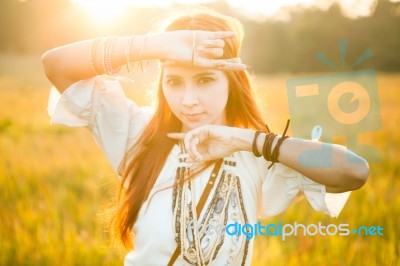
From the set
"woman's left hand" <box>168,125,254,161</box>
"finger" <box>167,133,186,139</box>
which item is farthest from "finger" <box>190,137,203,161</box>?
"finger" <box>167,133,186,139</box>

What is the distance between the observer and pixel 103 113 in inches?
72.1

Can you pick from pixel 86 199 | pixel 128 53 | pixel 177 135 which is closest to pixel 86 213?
pixel 86 199

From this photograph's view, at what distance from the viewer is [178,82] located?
1688 mm

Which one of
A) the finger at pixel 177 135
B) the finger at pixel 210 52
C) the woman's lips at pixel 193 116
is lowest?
the finger at pixel 177 135

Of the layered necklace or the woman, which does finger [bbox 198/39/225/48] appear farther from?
the layered necklace

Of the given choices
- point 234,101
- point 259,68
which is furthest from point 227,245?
point 259,68

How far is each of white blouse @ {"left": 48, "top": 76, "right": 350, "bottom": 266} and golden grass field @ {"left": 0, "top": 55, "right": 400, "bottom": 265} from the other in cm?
44

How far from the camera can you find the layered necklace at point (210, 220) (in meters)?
1.66

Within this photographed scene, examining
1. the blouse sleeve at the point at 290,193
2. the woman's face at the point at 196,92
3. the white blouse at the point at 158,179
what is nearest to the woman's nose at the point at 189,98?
the woman's face at the point at 196,92

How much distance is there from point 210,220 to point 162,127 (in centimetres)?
46

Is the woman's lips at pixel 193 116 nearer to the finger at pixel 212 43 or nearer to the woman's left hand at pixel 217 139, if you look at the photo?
the woman's left hand at pixel 217 139

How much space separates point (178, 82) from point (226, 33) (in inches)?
10.7

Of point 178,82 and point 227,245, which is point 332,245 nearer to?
point 227,245

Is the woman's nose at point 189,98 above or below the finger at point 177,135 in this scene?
above
